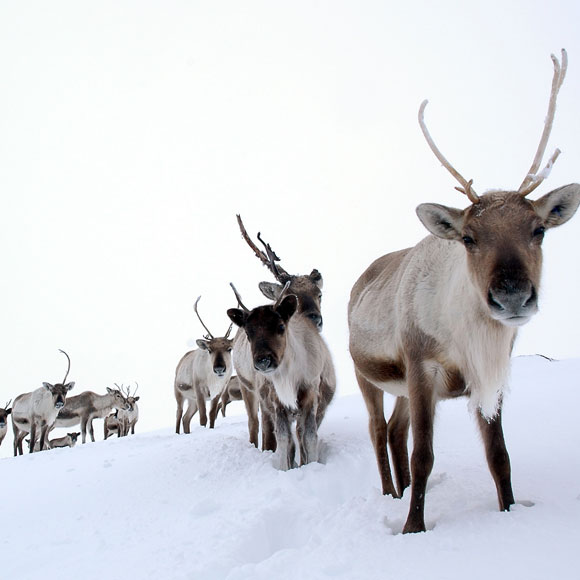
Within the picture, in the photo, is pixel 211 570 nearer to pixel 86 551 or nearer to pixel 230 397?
pixel 86 551

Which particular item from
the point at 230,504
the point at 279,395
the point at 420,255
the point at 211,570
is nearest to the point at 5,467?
the point at 279,395

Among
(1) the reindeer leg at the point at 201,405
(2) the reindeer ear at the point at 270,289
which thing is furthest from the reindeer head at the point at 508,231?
(1) the reindeer leg at the point at 201,405

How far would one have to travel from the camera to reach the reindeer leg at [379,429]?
159 inches

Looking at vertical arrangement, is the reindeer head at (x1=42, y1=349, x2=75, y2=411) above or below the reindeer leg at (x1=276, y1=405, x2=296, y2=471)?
below

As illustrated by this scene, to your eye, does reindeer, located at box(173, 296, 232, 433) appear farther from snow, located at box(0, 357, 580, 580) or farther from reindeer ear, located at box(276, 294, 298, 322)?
snow, located at box(0, 357, 580, 580)

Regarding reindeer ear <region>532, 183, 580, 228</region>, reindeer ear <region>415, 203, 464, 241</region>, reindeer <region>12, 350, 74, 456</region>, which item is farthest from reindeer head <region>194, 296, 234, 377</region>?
reindeer ear <region>532, 183, 580, 228</region>

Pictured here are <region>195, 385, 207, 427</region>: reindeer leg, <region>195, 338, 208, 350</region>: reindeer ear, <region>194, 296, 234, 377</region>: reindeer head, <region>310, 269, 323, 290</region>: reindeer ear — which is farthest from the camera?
<region>195, 385, 207, 427</region>: reindeer leg

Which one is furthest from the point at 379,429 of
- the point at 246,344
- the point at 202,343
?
the point at 202,343

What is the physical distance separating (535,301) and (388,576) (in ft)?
4.50

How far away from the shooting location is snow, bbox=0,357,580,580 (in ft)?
7.97

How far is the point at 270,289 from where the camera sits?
22.9ft

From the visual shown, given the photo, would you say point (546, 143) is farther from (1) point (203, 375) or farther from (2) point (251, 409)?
(1) point (203, 375)

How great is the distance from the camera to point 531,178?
9.94ft

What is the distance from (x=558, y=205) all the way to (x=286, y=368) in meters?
3.41
